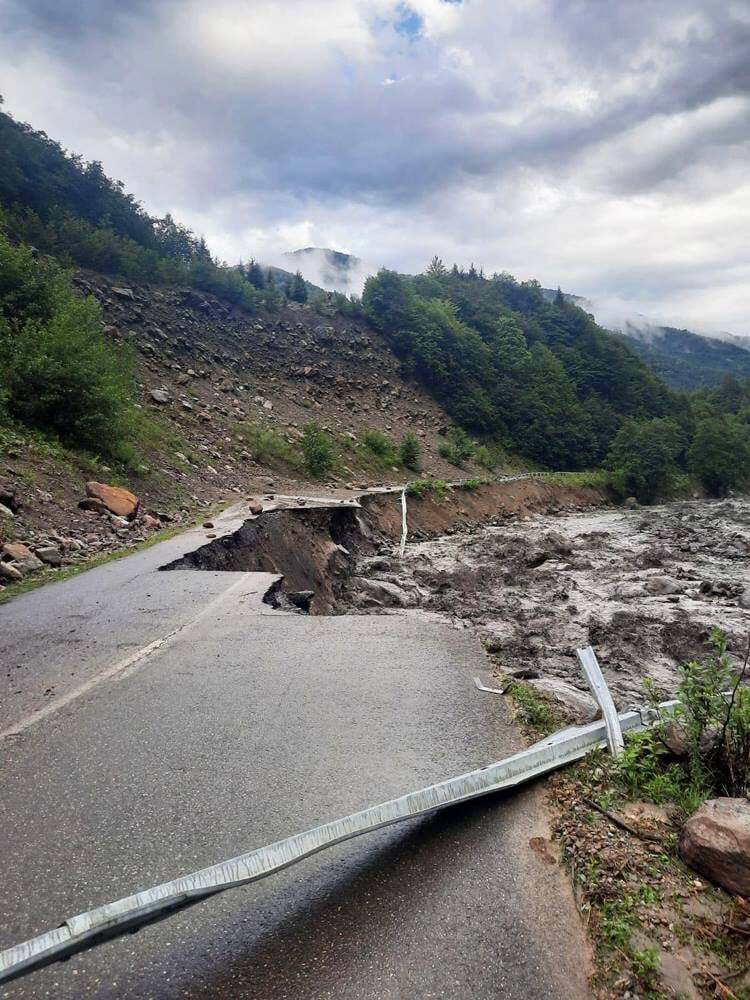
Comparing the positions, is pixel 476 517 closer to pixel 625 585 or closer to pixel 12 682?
pixel 625 585

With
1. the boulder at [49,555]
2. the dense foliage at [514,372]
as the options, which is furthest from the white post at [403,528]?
the dense foliage at [514,372]

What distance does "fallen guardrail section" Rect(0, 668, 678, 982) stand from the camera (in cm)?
178

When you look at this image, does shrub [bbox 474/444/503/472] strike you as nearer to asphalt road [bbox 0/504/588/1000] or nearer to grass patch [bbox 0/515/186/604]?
grass patch [bbox 0/515/186/604]

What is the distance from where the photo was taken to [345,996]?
5.89 ft

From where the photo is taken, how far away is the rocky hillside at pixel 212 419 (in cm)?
1083

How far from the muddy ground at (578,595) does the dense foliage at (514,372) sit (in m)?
31.0

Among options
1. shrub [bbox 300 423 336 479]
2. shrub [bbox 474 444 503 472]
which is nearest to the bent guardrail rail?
shrub [bbox 300 423 336 479]

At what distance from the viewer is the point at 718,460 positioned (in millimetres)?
44562

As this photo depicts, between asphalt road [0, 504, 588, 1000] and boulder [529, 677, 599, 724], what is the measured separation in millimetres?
566

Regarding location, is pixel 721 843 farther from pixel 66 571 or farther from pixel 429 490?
pixel 429 490

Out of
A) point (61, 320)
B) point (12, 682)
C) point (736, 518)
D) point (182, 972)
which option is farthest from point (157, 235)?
point (182, 972)

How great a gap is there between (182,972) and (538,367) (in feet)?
210

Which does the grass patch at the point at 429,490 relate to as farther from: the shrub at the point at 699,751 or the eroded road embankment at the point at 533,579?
the shrub at the point at 699,751

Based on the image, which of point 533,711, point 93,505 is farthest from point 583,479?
point 533,711
